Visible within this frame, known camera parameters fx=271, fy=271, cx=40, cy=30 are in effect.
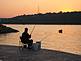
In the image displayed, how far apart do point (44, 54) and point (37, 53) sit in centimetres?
58

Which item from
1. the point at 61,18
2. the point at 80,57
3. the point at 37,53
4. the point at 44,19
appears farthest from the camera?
the point at 44,19

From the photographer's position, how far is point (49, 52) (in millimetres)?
17828

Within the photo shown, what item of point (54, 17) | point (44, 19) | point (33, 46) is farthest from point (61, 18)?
point (33, 46)

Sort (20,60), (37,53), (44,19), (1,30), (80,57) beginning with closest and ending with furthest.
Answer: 1. (20,60)
2. (80,57)
3. (37,53)
4. (1,30)
5. (44,19)

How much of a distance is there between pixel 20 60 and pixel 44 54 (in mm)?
2486

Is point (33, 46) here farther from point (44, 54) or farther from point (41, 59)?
point (41, 59)

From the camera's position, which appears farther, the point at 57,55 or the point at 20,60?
the point at 57,55

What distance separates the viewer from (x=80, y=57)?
15.9 meters

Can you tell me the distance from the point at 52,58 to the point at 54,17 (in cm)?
15496

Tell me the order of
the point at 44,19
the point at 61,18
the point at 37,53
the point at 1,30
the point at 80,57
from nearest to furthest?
the point at 80,57
the point at 37,53
the point at 1,30
the point at 61,18
the point at 44,19

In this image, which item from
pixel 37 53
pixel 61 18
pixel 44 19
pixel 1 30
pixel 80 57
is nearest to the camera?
pixel 80 57

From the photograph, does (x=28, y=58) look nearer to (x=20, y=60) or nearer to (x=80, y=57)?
(x=20, y=60)

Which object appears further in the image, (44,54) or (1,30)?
(1,30)

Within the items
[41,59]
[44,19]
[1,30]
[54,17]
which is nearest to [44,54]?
[41,59]
